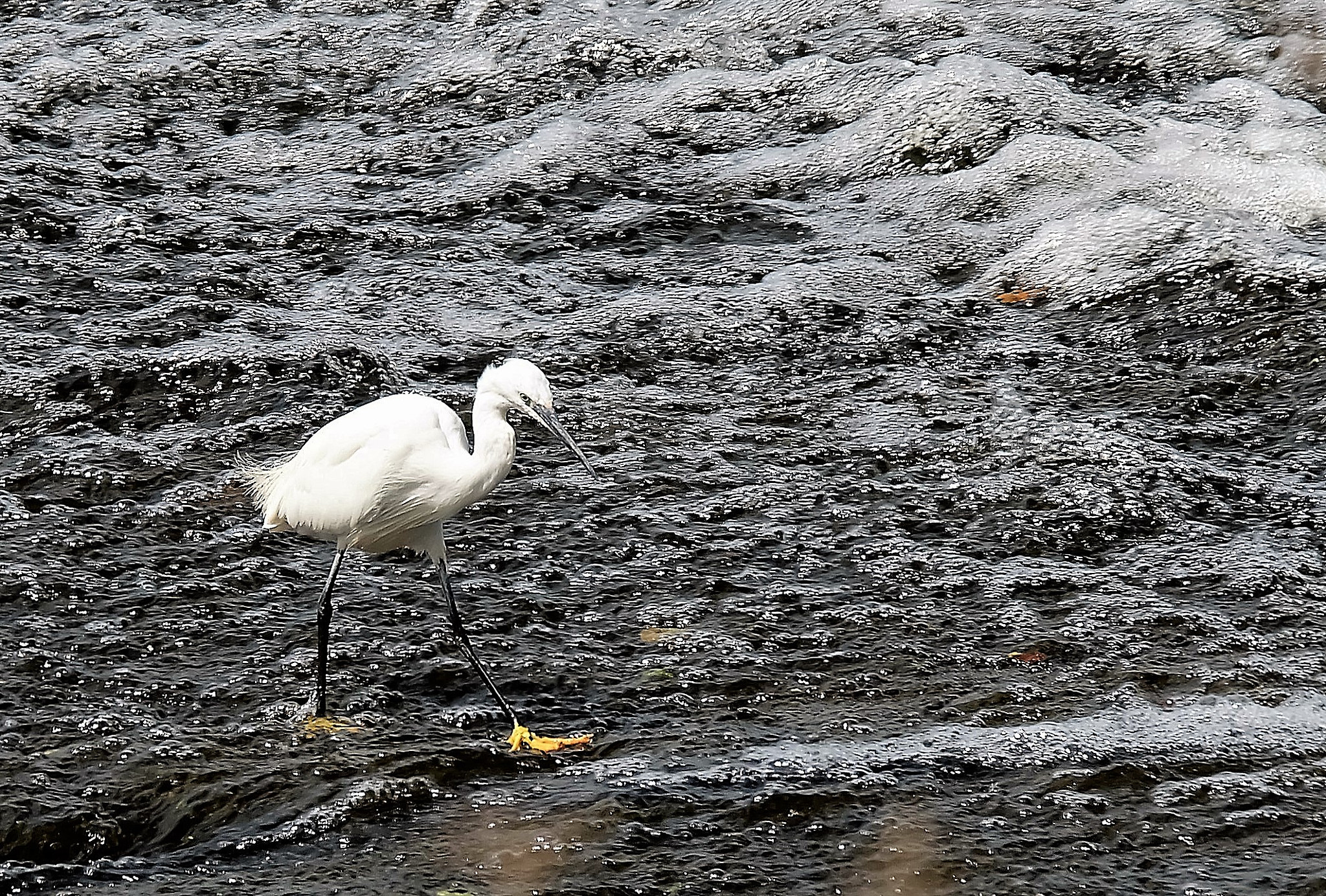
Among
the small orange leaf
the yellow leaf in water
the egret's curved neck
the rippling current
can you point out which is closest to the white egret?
the egret's curved neck

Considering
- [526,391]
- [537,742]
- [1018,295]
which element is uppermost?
[526,391]

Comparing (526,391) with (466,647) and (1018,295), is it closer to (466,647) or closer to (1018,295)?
(466,647)

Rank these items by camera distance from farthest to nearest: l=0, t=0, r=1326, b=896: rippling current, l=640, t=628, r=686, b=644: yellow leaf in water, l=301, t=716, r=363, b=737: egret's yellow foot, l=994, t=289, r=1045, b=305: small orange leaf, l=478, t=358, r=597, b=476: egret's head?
l=994, t=289, r=1045, b=305: small orange leaf
l=640, t=628, r=686, b=644: yellow leaf in water
l=301, t=716, r=363, b=737: egret's yellow foot
l=478, t=358, r=597, b=476: egret's head
l=0, t=0, r=1326, b=896: rippling current

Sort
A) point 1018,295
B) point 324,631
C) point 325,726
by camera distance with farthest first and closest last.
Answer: point 1018,295 < point 324,631 < point 325,726

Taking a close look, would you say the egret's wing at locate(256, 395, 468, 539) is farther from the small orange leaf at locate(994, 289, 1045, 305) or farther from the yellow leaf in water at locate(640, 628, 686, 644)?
the small orange leaf at locate(994, 289, 1045, 305)

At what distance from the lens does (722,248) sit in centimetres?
546

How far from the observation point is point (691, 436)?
445 cm

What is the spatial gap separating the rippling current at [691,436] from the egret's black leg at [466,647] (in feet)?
0.23

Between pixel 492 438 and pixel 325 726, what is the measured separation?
72 cm

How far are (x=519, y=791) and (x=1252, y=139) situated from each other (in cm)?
433

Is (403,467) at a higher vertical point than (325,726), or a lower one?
higher

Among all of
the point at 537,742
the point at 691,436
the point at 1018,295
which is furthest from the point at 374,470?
the point at 1018,295

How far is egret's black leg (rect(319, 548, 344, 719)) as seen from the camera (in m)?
3.27

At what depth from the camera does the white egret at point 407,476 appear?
3.20 meters
